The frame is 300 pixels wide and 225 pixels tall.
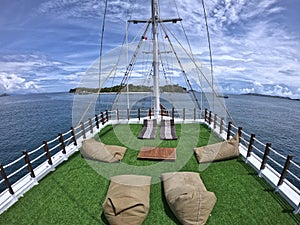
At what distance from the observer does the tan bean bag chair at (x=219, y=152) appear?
22.7 feet

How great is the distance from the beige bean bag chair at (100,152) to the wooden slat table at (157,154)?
94cm

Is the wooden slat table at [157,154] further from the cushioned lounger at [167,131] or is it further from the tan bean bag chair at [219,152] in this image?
the cushioned lounger at [167,131]

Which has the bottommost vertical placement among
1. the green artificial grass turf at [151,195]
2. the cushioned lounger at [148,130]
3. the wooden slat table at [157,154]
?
the green artificial grass turf at [151,195]

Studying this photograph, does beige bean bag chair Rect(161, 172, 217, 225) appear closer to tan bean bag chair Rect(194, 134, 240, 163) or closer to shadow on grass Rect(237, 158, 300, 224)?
shadow on grass Rect(237, 158, 300, 224)

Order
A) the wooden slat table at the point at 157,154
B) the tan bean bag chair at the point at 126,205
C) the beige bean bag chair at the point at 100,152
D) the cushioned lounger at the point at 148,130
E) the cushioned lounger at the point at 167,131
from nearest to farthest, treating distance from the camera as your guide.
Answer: the tan bean bag chair at the point at 126,205 → the beige bean bag chair at the point at 100,152 → the wooden slat table at the point at 157,154 → the cushioned lounger at the point at 167,131 → the cushioned lounger at the point at 148,130

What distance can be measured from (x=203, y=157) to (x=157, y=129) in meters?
4.82

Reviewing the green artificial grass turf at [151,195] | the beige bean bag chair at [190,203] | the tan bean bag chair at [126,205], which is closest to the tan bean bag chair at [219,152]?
the green artificial grass turf at [151,195]

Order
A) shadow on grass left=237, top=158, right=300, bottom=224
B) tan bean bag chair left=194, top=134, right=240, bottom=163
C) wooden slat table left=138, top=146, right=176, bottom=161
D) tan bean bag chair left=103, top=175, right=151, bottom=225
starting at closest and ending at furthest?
tan bean bag chair left=103, top=175, right=151, bottom=225
shadow on grass left=237, top=158, right=300, bottom=224
tan bean bag chair left=194, top=134, right=240, bottom=163
wooden slat table left=138, top=146, right=176, bottom=161

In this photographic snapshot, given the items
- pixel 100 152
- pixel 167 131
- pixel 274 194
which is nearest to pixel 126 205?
pixel 100 152

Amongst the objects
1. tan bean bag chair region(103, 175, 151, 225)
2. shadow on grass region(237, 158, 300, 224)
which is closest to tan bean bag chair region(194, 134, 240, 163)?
shadow on grass region(237, 158, 300, 224)

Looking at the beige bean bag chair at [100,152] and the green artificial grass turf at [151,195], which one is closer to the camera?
the green artificial grass turf at [151,195]

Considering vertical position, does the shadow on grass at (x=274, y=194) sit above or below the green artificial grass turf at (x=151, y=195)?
above

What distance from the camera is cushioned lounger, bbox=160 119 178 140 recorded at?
9.68 m

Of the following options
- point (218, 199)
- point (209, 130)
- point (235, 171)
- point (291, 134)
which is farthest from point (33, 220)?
point (291, 134)
